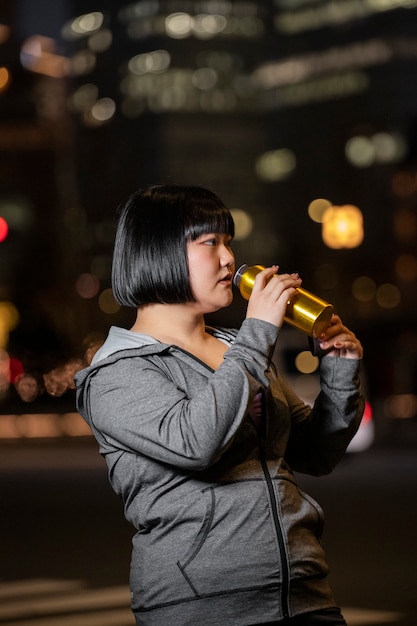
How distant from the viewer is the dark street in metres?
8.73

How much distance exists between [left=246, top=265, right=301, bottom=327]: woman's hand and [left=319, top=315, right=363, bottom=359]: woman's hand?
236mm

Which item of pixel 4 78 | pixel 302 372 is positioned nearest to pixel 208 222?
pixel 302 372

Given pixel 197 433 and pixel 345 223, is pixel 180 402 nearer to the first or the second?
pixel 197 433

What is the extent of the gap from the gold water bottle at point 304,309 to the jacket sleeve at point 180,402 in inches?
3.7

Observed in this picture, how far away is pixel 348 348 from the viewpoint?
3531 mm

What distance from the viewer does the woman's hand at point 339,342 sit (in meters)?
3.43

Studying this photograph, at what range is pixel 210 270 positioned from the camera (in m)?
3.29

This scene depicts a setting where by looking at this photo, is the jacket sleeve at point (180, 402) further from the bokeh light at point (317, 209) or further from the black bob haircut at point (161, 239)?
the bokeh light at point (317, 209)

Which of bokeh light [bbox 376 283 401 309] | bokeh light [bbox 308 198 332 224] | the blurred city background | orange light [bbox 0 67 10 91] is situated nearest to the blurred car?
the blurred city background

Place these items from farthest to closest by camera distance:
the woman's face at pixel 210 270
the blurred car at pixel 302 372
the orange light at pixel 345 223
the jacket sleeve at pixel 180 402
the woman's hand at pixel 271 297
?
the orange light at pixel 345 223 < the blurred car at pixel 302 372 < the woman's face at pixel 210 270 < the woman's hand at pixel 271 297 < the jacket sleeve at pixel 180 402

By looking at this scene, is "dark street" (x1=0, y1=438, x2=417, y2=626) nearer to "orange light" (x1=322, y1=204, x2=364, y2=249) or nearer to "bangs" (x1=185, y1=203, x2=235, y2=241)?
"bangs" (x1=185, y1=203, x2=235, y2=241)

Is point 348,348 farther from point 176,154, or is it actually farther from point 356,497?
point 176,154

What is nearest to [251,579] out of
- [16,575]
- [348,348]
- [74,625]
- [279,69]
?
[348,348]

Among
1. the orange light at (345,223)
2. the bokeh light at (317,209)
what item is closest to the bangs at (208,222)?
the orange light at (345,223)
